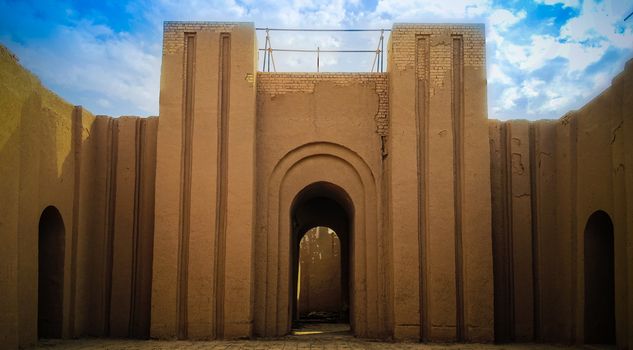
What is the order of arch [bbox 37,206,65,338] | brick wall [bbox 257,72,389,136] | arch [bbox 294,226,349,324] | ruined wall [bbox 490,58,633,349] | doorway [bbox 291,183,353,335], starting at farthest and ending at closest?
1. arch [bbox 294,226,349,324]
2. doorway [bbox 291,183,353,335]
3. brick wall [bbox 257,72,389,136]
4. arch [bbox 37,206,65,338]
5. ruined wall [bbox 490,58,633,349]

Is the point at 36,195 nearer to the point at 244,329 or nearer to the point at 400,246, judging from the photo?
the point at 244,329

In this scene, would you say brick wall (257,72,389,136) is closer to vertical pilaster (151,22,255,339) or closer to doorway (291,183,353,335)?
vertical pilaster (151,22,255,339)

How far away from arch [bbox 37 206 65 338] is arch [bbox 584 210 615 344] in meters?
9.44

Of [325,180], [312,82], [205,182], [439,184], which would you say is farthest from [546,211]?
[205,182]

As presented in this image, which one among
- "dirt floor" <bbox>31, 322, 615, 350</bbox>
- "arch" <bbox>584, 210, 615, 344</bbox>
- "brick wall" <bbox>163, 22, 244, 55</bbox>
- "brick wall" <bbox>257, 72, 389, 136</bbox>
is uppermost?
"brick wall" <bbox>163, 22, 244, 55</bbox>

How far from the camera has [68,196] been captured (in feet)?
35.4

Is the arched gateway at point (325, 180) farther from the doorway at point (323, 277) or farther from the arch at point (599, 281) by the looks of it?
the doorway at point (323, 277)

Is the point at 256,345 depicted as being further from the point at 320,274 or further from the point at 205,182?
the point at 320,274

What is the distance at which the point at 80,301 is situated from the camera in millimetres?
11000

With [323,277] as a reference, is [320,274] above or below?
above

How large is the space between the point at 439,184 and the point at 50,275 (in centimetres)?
738

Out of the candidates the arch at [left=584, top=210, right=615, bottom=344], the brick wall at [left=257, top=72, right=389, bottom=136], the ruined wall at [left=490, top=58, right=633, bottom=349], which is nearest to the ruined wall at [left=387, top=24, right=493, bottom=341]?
the brick wall at [left=257, top=72, right=389, bottom=136]

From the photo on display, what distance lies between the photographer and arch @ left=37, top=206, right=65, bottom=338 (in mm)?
10414

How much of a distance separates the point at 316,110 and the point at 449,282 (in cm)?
430
